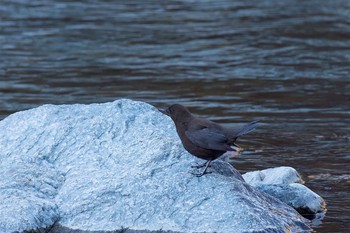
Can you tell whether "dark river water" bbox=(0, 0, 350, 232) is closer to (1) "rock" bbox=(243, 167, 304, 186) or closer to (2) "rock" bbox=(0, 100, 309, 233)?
(1) "rock" bbox=(243, 167, 304, 186)

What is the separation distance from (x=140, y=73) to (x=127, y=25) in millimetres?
3673

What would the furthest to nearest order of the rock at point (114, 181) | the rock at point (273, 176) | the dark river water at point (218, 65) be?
the dark river water at point (218, 65)
the rock at point (273, 176)
the rock at point (114, 181)

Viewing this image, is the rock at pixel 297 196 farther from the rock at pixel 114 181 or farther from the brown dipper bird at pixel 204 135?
the brown dipper bird at pixel 204 135

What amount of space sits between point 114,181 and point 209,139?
2.14 ft

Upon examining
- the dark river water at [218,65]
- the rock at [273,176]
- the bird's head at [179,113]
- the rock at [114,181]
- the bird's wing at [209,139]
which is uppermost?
the bird's head at [179,113]

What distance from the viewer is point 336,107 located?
10.5 meters

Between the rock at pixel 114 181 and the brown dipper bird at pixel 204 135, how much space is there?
0.19 m

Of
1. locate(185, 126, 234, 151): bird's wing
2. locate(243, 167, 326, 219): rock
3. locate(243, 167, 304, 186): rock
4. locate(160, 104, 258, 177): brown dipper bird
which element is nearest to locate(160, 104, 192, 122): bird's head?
locate(160, 104, 258, 177): brown dipper bird

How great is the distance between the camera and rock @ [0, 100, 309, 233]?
539 centimetres

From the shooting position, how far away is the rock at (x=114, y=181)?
5387 mm

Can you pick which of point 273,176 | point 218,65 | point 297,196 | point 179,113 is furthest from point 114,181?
point 218,65

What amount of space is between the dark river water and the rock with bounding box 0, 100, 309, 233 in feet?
2.70

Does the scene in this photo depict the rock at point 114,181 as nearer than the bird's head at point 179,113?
Yes

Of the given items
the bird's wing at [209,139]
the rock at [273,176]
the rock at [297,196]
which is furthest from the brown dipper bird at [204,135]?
the rock at [273,176]
